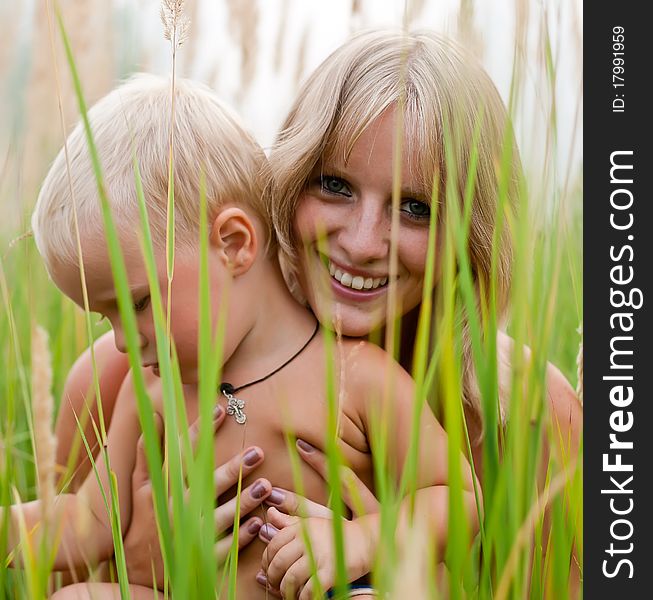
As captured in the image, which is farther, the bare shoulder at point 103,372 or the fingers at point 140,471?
the bare shoulder at point 103,372

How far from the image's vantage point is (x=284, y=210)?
863 millimetres

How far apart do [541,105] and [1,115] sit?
70cm

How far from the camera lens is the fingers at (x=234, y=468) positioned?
0.84 m

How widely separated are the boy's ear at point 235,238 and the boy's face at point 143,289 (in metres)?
0.02

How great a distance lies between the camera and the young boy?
0.79 metres

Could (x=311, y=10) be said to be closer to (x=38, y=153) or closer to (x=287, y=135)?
(x=287, y=135)

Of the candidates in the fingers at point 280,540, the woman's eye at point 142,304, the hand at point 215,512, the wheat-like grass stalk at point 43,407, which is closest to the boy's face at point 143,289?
the woman's eye at point 142,304

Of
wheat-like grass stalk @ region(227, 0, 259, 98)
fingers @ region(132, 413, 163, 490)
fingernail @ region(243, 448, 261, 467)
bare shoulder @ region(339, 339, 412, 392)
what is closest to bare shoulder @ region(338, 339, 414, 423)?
bare shoulder @ region(339, 339, 412, 392)

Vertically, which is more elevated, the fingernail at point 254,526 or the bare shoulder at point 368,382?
the bare shoulder at point 368,382

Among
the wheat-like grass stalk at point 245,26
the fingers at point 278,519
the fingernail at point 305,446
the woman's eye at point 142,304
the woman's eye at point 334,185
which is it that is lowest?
the fingers at point 278,519

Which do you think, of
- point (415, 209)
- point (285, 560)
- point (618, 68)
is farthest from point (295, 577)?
point (618, 68)

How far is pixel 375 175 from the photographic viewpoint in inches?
32.3

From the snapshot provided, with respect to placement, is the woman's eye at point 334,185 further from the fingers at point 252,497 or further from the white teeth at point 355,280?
the fingers at point 252,497

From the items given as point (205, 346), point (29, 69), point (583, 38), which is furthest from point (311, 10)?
point (205, 346)
